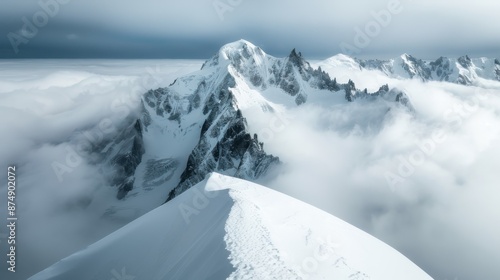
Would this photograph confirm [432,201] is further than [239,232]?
Yes

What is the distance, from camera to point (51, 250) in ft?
481

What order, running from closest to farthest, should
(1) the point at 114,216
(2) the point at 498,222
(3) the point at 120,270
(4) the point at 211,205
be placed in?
(3) the point at 120,270 < (4) the point at 211,205 < (2) the point at 498,222 < (1) the point at 114,216

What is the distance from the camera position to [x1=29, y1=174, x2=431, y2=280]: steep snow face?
15883 millimetres

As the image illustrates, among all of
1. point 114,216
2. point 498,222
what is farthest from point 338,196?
point 114,216

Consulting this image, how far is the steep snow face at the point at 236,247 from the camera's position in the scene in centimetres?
1588

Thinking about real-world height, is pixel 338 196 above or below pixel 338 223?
above

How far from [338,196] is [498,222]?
86619mm

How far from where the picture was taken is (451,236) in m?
144

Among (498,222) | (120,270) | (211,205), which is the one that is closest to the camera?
(120,270)

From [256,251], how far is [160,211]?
1493cm

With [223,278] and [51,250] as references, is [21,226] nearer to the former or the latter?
[51,250]

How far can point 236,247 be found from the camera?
54.4ft

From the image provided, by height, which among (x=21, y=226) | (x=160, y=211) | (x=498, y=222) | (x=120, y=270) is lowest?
(x=498, y=222)

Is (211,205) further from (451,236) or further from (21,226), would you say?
(21,226)
